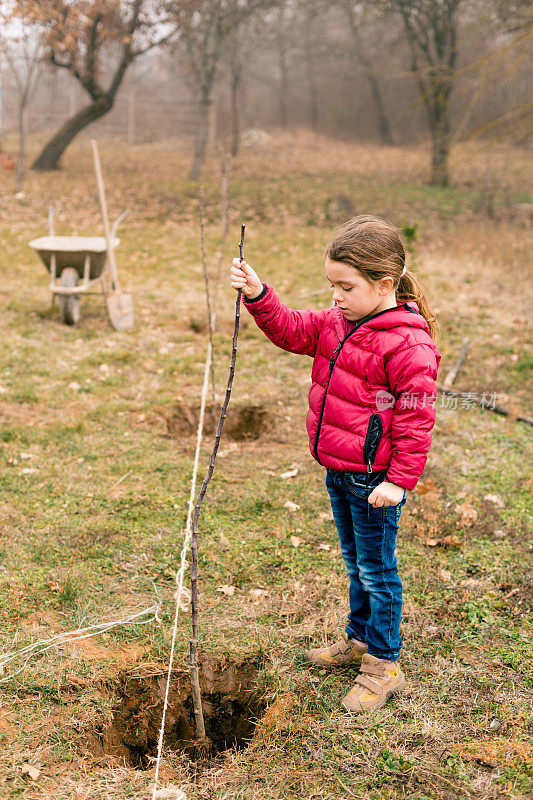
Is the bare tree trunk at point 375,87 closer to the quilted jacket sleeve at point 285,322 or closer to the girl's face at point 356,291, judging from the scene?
the quilted jacket sleeve at point 285,322

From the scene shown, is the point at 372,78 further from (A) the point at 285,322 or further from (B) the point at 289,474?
(A) the point at 285,322

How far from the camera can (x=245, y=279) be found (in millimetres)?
2238

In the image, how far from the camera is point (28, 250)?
10.3 m

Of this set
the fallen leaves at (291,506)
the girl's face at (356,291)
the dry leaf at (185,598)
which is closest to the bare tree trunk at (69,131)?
the fallen leaves at (291,506)

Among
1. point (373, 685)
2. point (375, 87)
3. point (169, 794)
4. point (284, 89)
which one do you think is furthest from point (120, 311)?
point (284, 89)

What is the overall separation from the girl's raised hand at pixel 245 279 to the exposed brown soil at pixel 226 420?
2.68 m

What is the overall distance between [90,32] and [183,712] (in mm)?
14565

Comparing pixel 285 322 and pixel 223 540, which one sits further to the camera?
pixel 223 540

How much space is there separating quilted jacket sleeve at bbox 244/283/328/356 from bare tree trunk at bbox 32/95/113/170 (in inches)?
573

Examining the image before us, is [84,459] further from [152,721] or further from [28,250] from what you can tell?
[28,250]

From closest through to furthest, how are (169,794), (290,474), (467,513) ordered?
(169,794) < (467,513) < (290,474)

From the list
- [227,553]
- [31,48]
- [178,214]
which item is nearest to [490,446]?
[227,553]

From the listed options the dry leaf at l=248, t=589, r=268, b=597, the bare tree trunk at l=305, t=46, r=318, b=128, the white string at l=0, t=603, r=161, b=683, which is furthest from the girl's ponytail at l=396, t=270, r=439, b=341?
the bare tree trunk at l=305, t=46, r=318, b=128

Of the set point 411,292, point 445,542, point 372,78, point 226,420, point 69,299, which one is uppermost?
point 372,78
